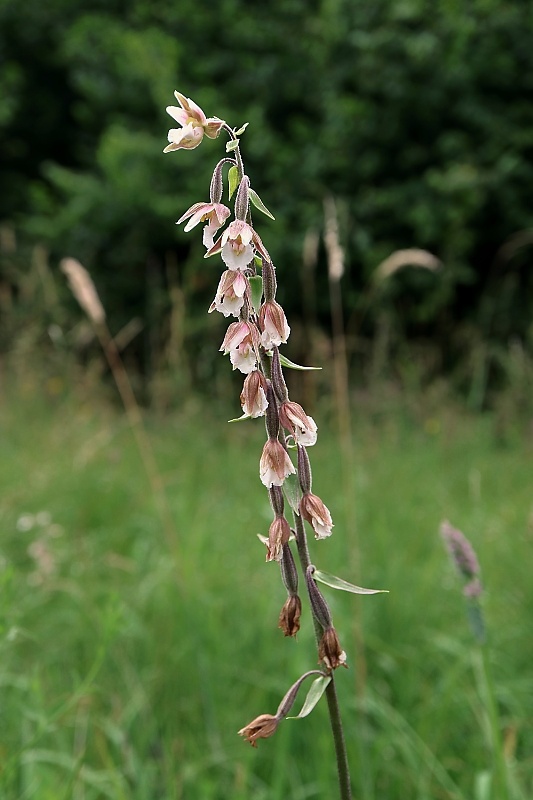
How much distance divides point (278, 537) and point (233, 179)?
0.43 metres

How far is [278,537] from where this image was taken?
100 cm

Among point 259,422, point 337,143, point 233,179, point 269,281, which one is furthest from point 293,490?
point 337,143

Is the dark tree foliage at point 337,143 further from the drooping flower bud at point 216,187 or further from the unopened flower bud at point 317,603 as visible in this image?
the unopened flower bud at point 317,603

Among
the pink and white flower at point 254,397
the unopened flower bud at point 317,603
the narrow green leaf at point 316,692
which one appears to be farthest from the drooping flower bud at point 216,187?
the narrow green leaf at point 316,692

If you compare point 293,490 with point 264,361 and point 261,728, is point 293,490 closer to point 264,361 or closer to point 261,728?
point 264,361

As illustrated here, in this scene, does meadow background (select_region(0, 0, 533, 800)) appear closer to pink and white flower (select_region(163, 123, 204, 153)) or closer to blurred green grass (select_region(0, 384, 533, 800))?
blurred green grass (select_region(0, 384, 533, 800))

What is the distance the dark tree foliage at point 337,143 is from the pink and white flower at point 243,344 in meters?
7.62

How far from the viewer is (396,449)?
604 centimetres

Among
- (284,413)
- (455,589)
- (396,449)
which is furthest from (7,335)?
(284,413)

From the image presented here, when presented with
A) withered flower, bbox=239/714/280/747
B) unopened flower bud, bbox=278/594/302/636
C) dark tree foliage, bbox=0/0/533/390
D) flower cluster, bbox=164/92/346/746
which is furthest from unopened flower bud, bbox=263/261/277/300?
dark tree foliage, bbox=0/0/533/390

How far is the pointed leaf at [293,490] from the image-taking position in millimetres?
1007

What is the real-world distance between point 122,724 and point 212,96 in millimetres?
8721

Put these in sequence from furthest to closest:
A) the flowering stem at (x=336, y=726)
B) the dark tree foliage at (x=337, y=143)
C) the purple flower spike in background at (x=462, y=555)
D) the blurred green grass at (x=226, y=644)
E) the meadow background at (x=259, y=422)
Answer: the dark tree foliage at (x=337, y=143) < the meadow background at (x=259, y=422) < the blurred green grass at (x=226, y=644) < the purple flower spike in background at (x=462, y=555) < the flowering stem at (x=336, y=726)

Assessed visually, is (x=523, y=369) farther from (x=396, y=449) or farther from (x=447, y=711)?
(x=447, y=711)
